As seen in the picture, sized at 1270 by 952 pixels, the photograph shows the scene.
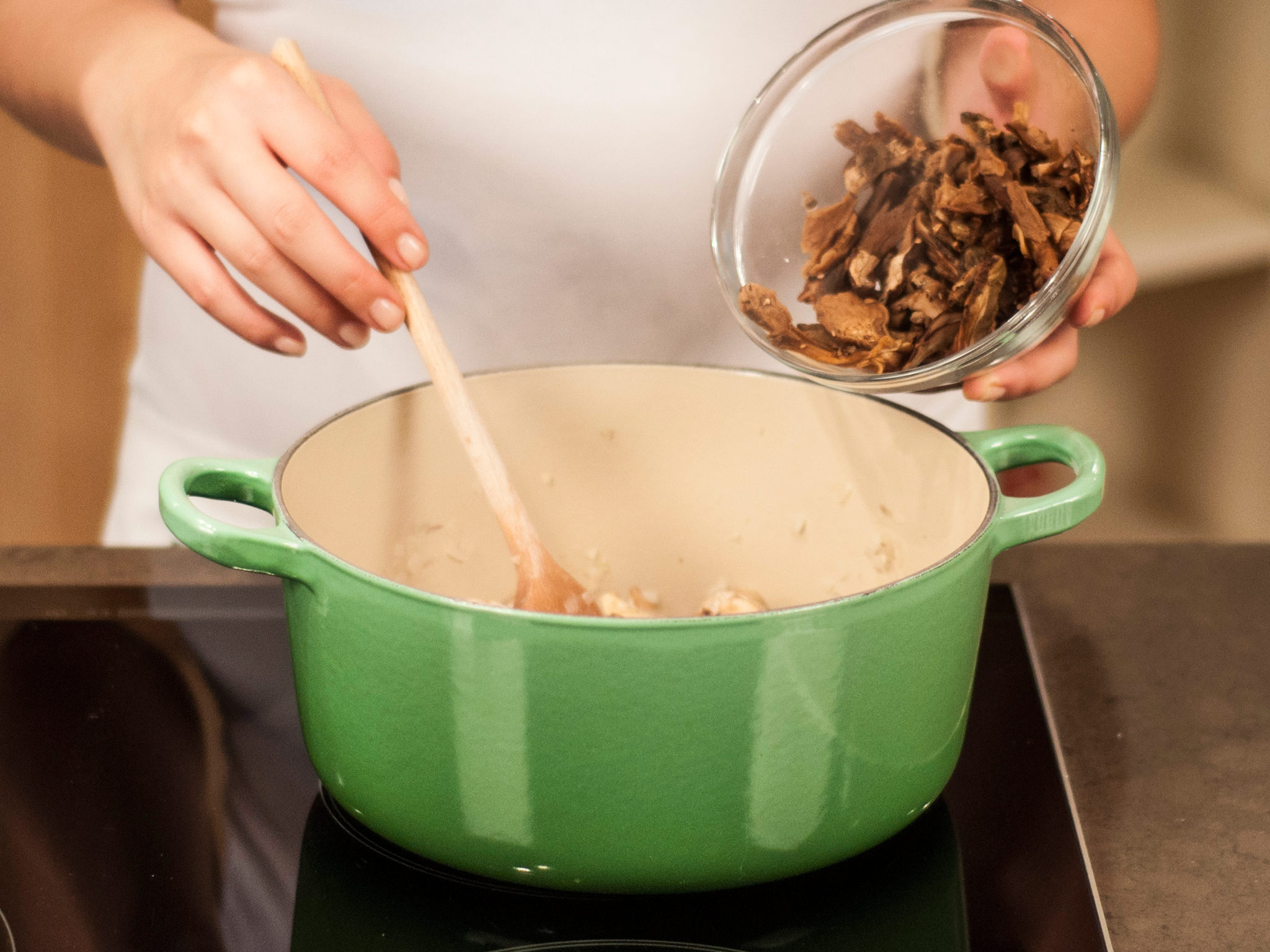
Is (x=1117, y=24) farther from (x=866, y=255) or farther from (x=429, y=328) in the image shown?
(x=429, y=328)

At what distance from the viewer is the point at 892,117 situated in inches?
26.2

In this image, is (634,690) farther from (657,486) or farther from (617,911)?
(657,486)

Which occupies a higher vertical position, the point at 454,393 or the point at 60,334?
the point at 454,393

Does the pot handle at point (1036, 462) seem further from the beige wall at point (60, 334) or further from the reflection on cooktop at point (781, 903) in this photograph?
the beige wall at point (60, 334)

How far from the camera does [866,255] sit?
636mm

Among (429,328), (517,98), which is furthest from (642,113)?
(429,328)

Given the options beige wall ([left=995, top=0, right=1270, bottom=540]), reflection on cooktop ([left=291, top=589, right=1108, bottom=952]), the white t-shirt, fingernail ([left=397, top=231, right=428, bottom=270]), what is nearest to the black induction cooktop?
reflection on cooktop ([left=291, top=589, right=1108, bottom=952])

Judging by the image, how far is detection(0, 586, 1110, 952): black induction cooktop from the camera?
1.55 feet

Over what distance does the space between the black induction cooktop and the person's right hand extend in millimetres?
223

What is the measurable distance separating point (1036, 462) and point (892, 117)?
205mm

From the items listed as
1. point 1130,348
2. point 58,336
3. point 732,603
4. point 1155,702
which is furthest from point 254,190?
point 1130,348

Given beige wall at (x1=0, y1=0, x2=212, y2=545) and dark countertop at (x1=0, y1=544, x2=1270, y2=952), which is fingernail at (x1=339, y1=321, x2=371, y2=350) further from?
beige wall at (x1=0, y1=0, x2=212, y2=545)

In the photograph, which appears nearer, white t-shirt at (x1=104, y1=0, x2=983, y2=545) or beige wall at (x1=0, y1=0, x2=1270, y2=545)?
white t-shirt at (x1=104, y1=0, x2=983, y2=545)

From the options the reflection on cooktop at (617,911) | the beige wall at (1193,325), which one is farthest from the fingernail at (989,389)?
the beige wall at (1193,325)
